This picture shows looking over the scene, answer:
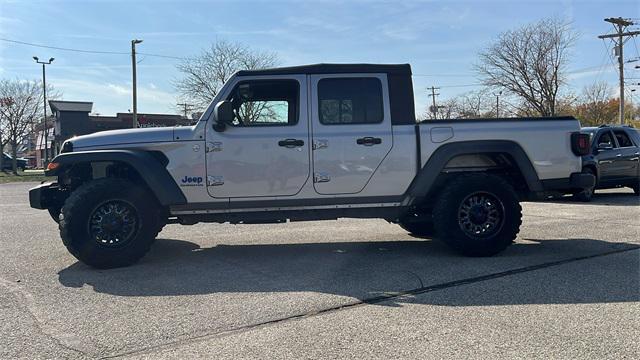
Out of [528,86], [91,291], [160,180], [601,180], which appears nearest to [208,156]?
[160,180]

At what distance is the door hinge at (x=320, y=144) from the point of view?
602 centimetres

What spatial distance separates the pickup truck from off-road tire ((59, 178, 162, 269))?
2 cm

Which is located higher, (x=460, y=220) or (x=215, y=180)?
(x=215, y=180)

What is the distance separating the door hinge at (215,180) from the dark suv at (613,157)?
31.3ft

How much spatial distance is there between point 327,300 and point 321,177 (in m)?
1.90

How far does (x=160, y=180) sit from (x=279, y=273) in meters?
1.73

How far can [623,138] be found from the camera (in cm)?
1296

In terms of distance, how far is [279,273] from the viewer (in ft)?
18.1

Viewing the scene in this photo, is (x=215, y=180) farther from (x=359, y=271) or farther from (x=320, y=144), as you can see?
(x=359, y=271)

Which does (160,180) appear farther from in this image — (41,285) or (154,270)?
(41,285)

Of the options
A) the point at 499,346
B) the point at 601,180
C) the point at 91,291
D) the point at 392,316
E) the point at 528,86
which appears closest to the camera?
the point at 499,346

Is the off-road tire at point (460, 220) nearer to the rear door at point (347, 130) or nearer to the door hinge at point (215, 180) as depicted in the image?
the rear door at point (347, 130)

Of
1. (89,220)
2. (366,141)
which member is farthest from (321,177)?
(89,220)

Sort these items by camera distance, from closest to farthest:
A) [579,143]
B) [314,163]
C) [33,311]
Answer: [33,311] < [314,163] < [579,143]
